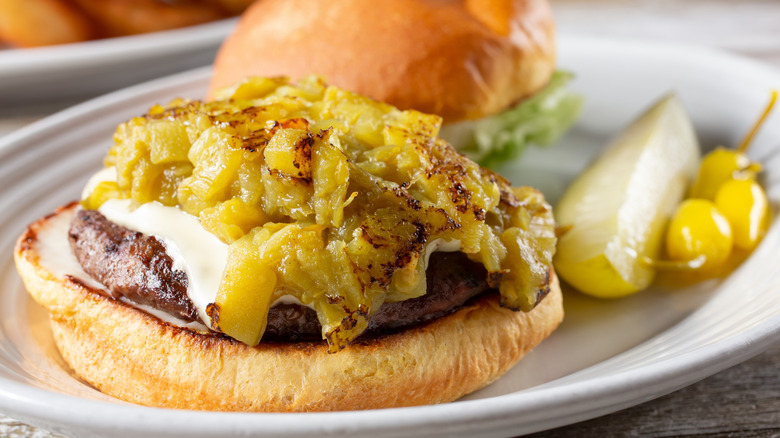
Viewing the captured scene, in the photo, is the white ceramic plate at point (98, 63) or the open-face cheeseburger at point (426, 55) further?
the white ceramic plate at point (98, 63)

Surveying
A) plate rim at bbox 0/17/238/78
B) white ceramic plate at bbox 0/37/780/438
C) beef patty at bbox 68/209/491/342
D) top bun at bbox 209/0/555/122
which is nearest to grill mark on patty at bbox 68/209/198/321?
beef patty at bbox 68/209/491/342

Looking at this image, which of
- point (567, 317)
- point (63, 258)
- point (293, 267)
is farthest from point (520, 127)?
point (63, 258)

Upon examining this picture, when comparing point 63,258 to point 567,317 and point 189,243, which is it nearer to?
point 189,243

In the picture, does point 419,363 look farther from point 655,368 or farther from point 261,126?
point 261,126

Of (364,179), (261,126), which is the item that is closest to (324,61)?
(261,126)

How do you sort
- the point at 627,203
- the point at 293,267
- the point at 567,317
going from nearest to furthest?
1. the point at 293,267
2. the point at 567,317
3. the point at 627,203

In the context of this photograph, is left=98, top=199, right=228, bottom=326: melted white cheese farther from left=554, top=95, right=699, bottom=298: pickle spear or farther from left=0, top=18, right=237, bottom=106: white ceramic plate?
left=0, top=18, right=237, bottom=106: white ceramic plate

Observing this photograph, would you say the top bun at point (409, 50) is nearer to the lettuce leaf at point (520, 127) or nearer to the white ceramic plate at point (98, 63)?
the lettuce leaf at point (520, 127)

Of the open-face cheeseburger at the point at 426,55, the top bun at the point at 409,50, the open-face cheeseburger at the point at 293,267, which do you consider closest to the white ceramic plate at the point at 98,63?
the open-face cheeseburger at the point at 426,55
